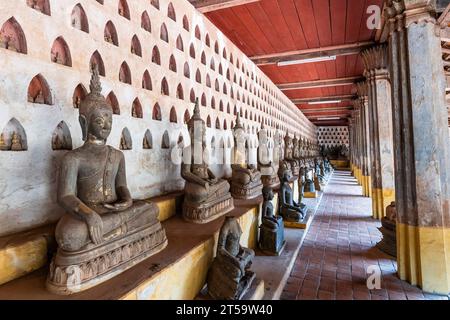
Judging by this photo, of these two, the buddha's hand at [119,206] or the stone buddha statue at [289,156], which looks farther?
the stone buddha statue at [289,156]

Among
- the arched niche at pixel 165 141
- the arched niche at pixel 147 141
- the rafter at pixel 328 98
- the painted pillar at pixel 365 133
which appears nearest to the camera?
the arched niche at pixel 147 141

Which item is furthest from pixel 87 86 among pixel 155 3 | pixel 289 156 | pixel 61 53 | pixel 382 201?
pixel 289 156

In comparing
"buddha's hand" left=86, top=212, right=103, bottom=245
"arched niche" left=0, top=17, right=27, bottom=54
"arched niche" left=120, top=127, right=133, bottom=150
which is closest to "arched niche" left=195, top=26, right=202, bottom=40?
"arched niche" left=120, top=127, right=133, bottom=150

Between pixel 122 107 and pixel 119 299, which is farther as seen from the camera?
pixel 122 107

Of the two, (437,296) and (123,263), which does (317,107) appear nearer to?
(437,296)

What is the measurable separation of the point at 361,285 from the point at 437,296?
3.20ft

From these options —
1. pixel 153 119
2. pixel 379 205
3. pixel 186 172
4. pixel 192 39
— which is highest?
pixel 192 39

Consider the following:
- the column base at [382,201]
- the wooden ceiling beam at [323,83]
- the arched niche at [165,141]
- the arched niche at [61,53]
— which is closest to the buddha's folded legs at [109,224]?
the arched niche at [61,53]

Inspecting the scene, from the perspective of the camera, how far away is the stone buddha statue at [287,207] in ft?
20.4

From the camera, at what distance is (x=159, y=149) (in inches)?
184

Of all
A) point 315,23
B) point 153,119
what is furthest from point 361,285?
point 315,23

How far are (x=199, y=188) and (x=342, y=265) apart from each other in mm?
2718

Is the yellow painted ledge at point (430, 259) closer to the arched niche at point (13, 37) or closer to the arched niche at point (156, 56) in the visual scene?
the arched niche at point (156, 56)

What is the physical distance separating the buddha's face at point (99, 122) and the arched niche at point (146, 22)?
247 centimetres
